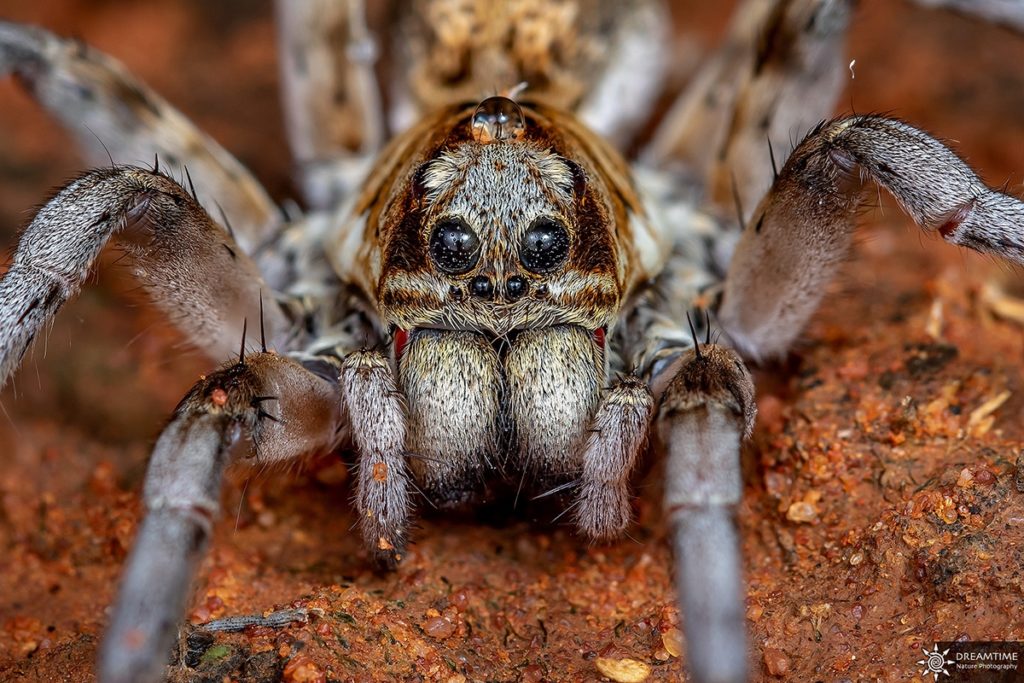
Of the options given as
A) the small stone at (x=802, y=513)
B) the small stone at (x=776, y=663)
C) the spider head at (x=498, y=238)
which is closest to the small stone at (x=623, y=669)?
the small stone at (x=776, y=663)

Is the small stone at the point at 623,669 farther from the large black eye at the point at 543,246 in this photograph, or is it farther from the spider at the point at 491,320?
the large black eye at the point at 543,246

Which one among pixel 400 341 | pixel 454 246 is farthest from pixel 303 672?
Result: pixel 454 246

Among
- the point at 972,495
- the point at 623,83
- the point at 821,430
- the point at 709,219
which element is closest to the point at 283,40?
the point at 623,83

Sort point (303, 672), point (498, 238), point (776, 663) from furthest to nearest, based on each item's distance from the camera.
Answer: point (498, 238), point (776, 663), point (303, 672)

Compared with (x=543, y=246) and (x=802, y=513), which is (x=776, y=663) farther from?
(x=543, y=246)

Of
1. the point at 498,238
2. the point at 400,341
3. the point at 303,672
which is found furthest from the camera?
the point at 400,341

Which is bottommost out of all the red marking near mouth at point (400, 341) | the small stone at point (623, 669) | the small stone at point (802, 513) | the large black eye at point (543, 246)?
the small stone at point (623, 669)

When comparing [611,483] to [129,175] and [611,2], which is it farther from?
[611,2]
